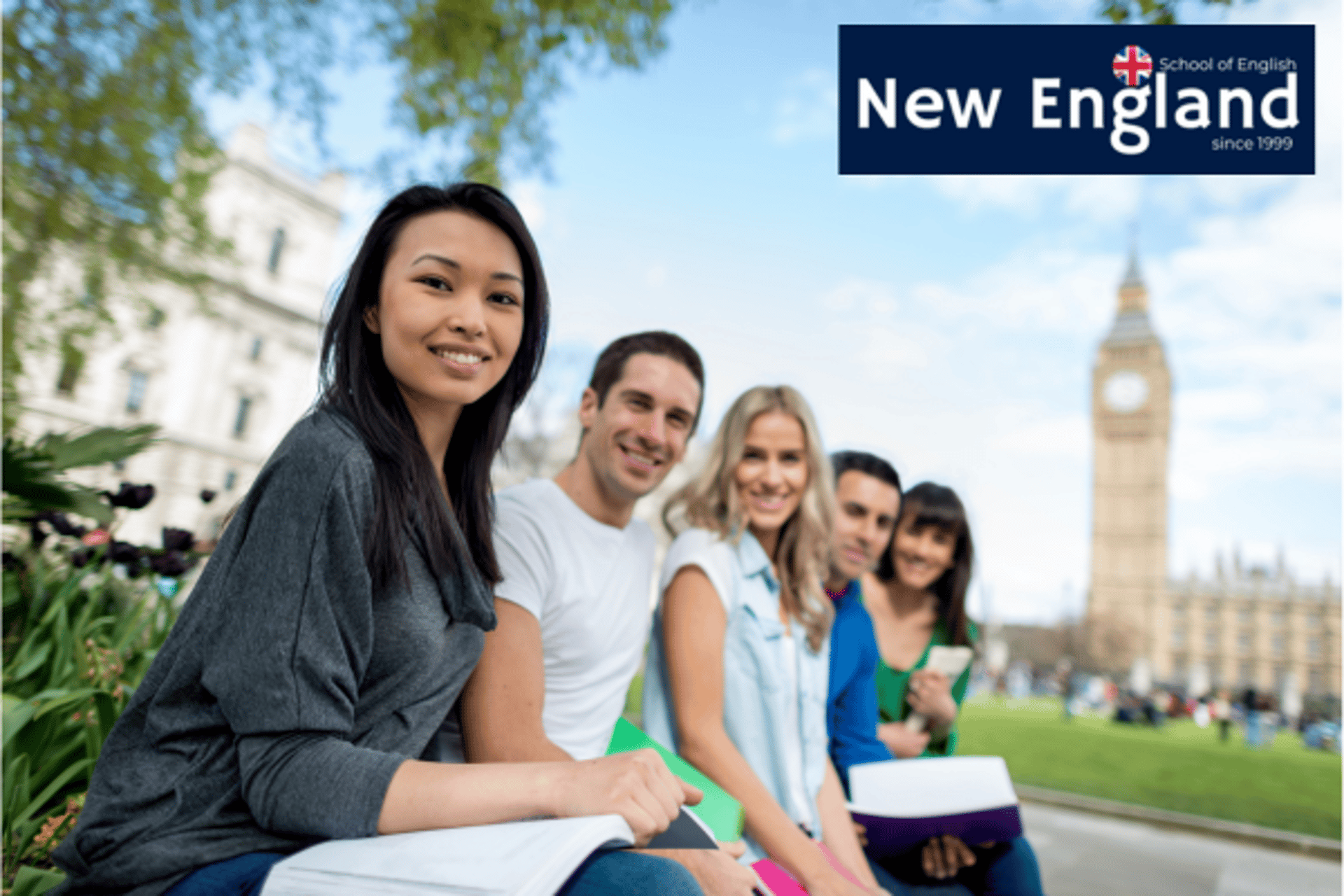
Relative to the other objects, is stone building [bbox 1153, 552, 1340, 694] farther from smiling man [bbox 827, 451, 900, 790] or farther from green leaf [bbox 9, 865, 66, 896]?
green leaf [bbox 9, 865, 66, 896]

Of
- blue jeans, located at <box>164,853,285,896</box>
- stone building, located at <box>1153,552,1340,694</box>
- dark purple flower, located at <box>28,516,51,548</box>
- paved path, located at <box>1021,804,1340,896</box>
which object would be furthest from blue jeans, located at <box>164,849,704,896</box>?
stone building, located at <box>1153,552,1340,694</box>

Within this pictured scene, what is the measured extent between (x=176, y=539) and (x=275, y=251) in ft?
137

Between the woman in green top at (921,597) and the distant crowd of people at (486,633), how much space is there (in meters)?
0.53

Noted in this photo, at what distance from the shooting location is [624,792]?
1110mm

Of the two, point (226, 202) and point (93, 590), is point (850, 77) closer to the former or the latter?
point (93, 590)

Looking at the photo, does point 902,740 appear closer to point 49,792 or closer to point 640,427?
point 640,427

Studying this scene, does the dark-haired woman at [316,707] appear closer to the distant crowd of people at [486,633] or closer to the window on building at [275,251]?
the distant crowd of people at [486,633]

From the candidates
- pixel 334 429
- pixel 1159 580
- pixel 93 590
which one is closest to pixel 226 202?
pixel 93 590

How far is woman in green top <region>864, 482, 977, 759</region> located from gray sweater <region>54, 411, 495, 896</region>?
8.04ft

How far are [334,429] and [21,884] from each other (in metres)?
1.47

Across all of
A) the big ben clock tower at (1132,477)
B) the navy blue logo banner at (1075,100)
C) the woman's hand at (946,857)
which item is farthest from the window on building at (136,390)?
the big ben clock tower at (1132,477)

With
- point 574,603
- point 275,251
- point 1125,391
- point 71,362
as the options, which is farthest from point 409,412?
point 1125,391

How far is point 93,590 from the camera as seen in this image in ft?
10.8

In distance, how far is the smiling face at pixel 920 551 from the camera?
133 inches
